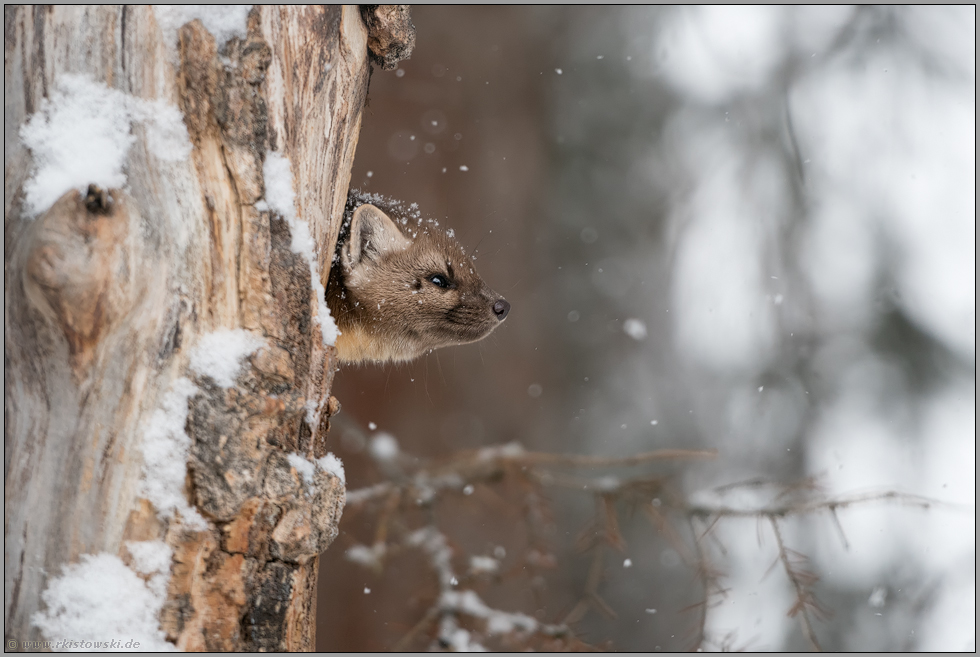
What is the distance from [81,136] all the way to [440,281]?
170 centimetres

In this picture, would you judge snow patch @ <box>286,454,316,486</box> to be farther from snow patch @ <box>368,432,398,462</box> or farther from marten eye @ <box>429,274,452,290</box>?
snow patch @ <box>368,432,398,462</box>

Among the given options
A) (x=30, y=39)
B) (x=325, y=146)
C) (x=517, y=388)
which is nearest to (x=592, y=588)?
(x=325, y=146)

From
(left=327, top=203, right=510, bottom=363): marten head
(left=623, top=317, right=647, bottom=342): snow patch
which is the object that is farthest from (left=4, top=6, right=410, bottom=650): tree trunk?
(left=623, top=317, right=647, bottom=342): snow patch

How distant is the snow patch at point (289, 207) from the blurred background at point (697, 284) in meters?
2.14

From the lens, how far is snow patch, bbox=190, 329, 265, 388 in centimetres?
163

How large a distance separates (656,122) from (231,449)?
572cm

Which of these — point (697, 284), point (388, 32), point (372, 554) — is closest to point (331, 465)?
point (388, 32)

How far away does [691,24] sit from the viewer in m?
5.80

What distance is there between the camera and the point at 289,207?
72.1 inches

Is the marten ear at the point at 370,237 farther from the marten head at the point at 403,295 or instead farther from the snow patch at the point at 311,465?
the snow patch at the point at 311,465

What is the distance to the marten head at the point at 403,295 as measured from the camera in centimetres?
284

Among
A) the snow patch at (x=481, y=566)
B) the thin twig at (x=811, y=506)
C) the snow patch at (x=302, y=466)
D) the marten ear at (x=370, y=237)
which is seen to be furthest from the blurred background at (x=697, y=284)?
the snow patch at (x=302, y=466)

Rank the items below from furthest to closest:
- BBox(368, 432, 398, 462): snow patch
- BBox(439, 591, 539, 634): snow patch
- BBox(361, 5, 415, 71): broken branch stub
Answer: BBox(368, 432, 398, 462): snow patch
BBox(439, 591, 539, 634): snow patch
BBox(361, 5, 415, 71): broken branch stub

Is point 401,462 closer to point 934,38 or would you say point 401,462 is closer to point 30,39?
point 30,39
